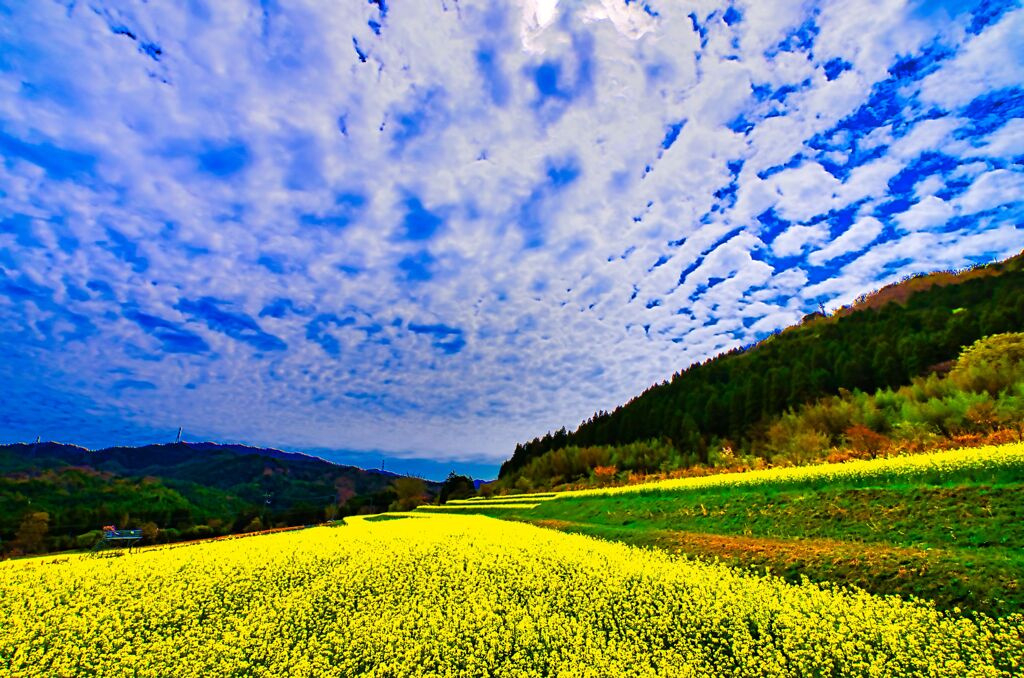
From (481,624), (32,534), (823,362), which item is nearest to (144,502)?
(32,534)

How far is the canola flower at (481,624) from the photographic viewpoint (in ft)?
22.8

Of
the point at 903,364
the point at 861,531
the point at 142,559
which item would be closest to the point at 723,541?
the point at 861,531

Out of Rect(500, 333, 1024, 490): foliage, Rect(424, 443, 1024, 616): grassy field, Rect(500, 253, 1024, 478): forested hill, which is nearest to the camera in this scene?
Rect(424, 443, 1024, 616): grassy field

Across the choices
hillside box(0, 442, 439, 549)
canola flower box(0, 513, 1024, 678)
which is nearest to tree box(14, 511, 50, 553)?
hillside box(0, 442, 439, 549)

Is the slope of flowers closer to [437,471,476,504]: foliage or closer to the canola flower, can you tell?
the canola flower

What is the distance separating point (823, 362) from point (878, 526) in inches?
2114

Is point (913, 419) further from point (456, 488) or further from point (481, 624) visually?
point (456, 488)

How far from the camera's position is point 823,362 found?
187ft

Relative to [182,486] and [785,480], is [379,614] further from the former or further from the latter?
[182,486]

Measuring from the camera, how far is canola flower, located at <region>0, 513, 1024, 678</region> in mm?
6938

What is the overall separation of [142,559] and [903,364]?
57249 millimetres

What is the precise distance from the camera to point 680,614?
8.41 metres

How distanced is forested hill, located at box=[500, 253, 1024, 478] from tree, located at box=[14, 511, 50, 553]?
5545cm

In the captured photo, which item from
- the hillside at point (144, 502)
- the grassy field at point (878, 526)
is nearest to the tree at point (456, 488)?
the hillside at point (144, 502)
